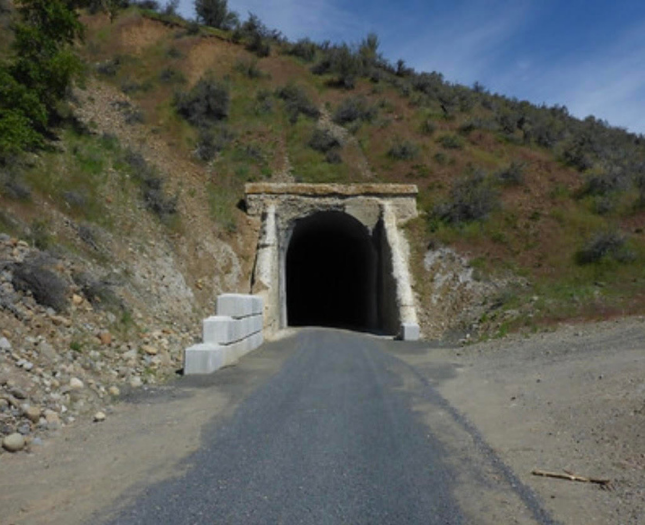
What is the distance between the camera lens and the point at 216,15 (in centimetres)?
4975

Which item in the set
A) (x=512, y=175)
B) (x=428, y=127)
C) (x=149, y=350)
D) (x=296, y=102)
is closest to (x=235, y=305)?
(x=149, y=350)

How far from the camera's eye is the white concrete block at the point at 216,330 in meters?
12.6

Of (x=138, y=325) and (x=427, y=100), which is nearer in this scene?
(x=138, y=325)

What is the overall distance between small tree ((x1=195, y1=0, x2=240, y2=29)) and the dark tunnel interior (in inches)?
945

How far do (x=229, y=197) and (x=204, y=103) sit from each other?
879 cm

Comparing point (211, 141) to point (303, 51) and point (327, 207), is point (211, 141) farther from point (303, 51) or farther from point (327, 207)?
point (303, 51)

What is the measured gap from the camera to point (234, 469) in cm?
567

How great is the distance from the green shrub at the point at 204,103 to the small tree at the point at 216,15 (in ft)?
57.9

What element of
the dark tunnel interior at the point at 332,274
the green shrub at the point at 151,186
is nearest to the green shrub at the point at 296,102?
the dark tunnel interior at the point at 332,274

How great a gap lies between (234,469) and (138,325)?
771 centimetres

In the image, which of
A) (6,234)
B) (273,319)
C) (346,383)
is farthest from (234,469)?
(273,319)

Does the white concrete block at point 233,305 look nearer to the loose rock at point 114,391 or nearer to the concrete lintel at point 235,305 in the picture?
the concrete lintel at point 235,305

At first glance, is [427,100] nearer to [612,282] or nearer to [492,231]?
[492,231]

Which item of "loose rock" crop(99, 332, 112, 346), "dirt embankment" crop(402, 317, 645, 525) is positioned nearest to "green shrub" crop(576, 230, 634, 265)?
"dirt embankment" crop(402, 317, 645, 525)
